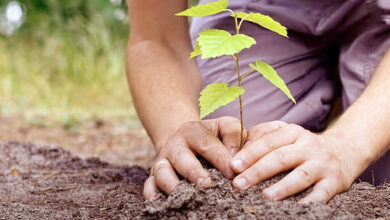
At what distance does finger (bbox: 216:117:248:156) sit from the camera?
1.39 meters

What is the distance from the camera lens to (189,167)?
4.33 ft

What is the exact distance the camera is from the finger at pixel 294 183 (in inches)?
49.3

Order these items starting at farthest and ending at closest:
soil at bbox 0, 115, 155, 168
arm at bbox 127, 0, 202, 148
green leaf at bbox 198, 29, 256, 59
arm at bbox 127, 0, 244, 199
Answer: soil at bbox 0, 115, 155, 168, arm at bbox 127, 0, 202, 148, arm at bbox 127, 0, 244, 199, green leaf at bbox 198, 29, 256, 59

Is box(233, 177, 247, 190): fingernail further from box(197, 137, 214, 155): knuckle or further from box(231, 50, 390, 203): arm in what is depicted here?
box(197, 137, 214, 155): knuckle

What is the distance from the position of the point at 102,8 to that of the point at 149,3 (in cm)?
468

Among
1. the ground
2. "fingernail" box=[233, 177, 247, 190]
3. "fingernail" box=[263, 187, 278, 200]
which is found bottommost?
the ground

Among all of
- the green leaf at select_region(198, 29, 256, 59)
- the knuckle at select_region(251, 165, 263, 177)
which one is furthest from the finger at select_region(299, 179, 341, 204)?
the green leaf at select_region(198, 29, 256, 59)

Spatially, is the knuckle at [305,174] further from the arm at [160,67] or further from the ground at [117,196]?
the arm at [160,67]

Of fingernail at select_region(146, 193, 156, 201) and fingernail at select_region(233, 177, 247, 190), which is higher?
fingernail at select_region(233, 177, 247, 190)

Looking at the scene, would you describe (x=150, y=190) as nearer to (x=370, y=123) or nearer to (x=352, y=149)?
(x=352, y=149)

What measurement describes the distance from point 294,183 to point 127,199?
1.85 ft

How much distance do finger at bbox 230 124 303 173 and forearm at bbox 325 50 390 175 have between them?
0.58 feet

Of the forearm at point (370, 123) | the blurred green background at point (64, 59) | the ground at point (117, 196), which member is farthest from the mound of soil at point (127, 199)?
the blurred green background at point (64, 59)

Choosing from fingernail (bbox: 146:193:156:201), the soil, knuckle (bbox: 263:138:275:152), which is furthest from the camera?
the soil
